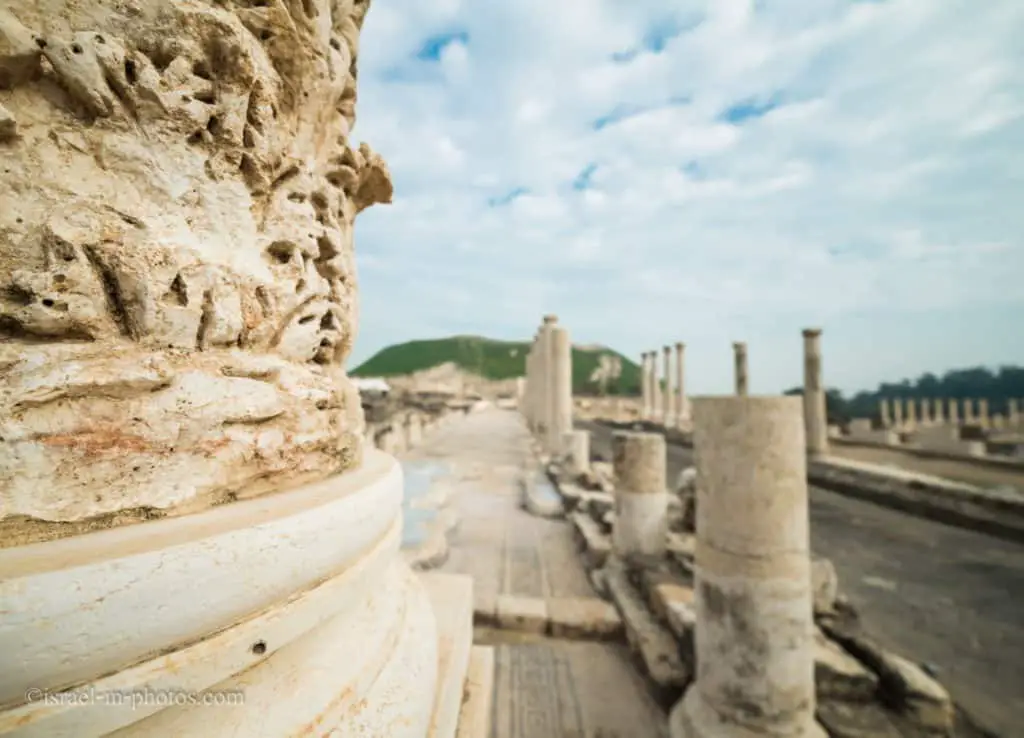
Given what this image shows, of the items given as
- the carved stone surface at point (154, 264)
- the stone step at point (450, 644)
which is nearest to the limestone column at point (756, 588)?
the stone step at point (450, 644)

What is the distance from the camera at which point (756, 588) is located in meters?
2.84

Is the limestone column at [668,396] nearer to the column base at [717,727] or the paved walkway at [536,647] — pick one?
the paved walkway at [536,647]

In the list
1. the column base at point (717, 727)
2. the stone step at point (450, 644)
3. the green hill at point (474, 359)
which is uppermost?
the green hill at point (474, 359)

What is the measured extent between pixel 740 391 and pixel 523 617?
64.1 feet

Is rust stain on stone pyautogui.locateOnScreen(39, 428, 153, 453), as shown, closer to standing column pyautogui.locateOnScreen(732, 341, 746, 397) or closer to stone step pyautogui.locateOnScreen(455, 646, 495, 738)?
stone step pyautogui.locateOnScreen(455, 646, 495, 738)

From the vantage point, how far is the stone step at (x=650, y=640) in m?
3.52

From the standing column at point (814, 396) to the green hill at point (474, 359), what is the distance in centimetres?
6776

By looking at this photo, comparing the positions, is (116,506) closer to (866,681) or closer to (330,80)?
(330,80)

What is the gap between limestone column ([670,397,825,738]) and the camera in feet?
9.14

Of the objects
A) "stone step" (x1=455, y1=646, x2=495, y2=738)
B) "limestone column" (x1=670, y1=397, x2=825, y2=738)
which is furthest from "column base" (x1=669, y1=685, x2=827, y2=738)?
"stone step" (x1=455, y1=646, x2=495, y2=738)

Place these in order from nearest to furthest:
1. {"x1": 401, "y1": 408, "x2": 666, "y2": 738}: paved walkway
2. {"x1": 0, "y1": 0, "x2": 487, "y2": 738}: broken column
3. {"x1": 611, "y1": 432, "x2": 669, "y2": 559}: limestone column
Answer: {"x1": 0, "y1": 0, "x2": 487, "y2": 738}: broken column → {"x1": 401, "y1": 408, "x2": 666, "y2": 738}: paved walkway → {"x1": 611, "y1": 432, "x2": 669, "y2": 559}: limestone column

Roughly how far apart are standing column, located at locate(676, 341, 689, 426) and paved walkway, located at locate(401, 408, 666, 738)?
1818 centimetres

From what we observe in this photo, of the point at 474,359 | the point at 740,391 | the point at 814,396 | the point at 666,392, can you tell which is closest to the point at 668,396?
the point at 666,392

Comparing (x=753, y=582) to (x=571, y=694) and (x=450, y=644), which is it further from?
(x=450, y=644)
